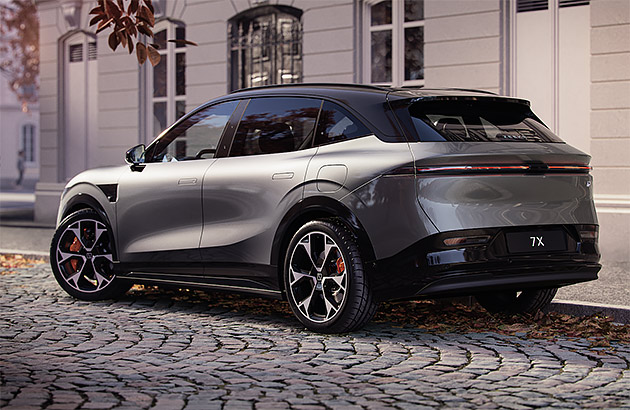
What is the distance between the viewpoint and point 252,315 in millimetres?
7492

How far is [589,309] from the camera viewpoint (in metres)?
7.40

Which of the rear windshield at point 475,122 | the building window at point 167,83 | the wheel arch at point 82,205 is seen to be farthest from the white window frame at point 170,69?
the rear windshield at point 475,122

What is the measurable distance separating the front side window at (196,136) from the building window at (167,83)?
29.7 ft

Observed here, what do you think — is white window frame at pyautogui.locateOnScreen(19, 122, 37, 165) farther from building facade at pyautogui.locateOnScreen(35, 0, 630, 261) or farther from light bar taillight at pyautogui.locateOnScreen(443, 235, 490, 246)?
light bar taillight at pyautogui.locateOnScreen(443, 235, 490, 246)

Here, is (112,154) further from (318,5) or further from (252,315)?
(252,315)

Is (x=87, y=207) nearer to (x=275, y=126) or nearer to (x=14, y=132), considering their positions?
(x=275, y=126)

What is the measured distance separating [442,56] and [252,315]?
22.7 ft

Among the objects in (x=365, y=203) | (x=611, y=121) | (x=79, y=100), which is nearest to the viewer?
(x=365, y=203)

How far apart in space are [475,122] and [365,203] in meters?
0.94

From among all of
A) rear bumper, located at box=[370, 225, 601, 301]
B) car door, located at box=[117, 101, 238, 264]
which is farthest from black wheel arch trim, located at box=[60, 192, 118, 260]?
rear bumper, located at box=[370, 225, 601, 301]

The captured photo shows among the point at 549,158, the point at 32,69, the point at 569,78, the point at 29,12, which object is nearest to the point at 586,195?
the point at 549,158

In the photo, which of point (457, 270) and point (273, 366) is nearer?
point (273, 366)

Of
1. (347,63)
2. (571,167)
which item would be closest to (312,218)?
(571,167)

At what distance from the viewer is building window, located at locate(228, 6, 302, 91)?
15477mm
